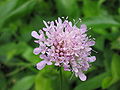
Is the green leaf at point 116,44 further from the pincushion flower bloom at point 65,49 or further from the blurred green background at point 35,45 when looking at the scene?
the pincushion flower bloom at point 65,49

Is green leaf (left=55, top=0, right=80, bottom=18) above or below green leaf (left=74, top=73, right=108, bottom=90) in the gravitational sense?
above

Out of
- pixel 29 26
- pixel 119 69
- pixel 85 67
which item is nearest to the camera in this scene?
pixel 85 67

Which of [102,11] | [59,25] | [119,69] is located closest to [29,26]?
Answer: [102,11]

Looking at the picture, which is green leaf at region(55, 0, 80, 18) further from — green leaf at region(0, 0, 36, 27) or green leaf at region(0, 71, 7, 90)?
green leaf at region(0, 71, 7, 90)

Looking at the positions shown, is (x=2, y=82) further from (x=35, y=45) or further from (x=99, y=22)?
(x=99, y=22)

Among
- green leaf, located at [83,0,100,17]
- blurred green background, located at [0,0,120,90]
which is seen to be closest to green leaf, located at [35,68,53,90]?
blurred green background, located at [0,0,120,90]

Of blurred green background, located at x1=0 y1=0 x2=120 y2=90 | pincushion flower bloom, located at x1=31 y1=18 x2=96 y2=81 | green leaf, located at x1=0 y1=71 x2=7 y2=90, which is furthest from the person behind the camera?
green leaf, located at x1=0 y1=71 x2=7 y2=90

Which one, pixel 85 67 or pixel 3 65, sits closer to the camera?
pixel 85 67

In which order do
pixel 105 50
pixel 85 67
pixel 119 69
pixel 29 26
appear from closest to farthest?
pixel 85 67
pixel 119 69
pixel 105 50
pixel 29 26

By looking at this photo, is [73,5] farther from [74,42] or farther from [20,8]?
[74,42]
